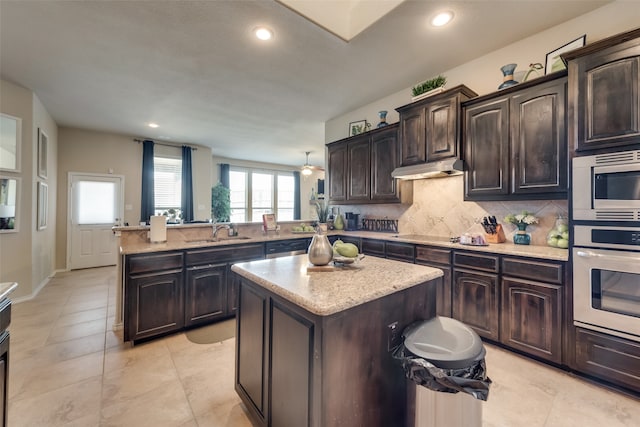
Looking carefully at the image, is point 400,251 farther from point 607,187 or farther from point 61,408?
point 61,408

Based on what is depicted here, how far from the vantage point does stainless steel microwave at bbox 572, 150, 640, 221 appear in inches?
69.6

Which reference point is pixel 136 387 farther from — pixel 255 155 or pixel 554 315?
pixel 255 155

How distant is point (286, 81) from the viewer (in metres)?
3.51

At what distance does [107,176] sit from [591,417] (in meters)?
7.98

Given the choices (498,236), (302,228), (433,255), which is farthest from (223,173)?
(498,236)

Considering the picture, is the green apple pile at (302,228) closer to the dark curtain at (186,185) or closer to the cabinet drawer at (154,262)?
the cabinet drawer at (154,262)

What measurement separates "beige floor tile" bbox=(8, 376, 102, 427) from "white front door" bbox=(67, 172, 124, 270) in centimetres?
473

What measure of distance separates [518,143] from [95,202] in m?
7.55

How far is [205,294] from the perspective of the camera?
9.55ft

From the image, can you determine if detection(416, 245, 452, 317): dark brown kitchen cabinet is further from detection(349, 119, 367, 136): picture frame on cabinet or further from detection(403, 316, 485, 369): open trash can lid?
detection(349, 119, 367, 136): picture frame on cabinet

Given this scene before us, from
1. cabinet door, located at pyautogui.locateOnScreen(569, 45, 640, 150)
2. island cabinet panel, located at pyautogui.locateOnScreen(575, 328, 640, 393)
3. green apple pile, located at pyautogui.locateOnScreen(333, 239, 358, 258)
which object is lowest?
island cabinet panel, located at pyautogui.locateOnScreen(575, 328, 640, 393)

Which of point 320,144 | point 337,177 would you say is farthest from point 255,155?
point 337,177

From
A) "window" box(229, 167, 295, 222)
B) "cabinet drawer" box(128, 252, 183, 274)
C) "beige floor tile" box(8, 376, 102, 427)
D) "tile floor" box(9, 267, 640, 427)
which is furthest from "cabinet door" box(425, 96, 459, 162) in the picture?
"window" box(229, 167, 295, 222)

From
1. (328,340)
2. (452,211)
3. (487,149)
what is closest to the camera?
(328,340)
